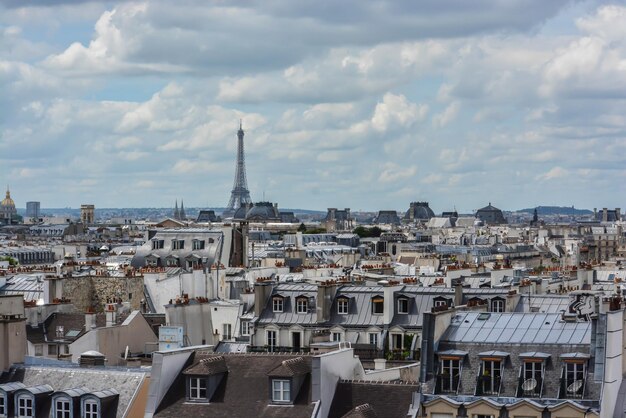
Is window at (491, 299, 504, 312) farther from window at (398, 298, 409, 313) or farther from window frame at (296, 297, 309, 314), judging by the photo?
window frame at (296, 297, 309, 314)

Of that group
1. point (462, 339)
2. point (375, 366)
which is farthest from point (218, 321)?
point (462, 339)

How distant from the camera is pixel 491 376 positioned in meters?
A: 33.8

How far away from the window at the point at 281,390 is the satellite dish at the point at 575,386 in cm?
591

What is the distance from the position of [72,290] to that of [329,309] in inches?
609

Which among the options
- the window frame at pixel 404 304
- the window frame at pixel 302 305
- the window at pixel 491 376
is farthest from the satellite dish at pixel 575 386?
the window frame at pixel 302 305

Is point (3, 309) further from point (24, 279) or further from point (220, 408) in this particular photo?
point (24, 279)

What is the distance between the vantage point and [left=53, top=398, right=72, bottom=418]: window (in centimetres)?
3391

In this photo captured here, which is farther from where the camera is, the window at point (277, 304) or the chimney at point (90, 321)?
the chimney at point (90, 321)

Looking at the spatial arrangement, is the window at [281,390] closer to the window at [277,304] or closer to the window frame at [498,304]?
the window frame at [498,304]

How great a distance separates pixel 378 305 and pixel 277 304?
11.0ft

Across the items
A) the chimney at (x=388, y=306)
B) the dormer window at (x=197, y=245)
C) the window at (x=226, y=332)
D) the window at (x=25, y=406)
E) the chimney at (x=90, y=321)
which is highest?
the dormer window at (x=197, y=245)

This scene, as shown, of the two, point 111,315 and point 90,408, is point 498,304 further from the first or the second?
point 90,408

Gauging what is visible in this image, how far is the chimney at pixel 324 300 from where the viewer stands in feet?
161

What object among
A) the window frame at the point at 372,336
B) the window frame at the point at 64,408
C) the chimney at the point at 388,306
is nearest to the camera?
the window frame at the point at 64,408
